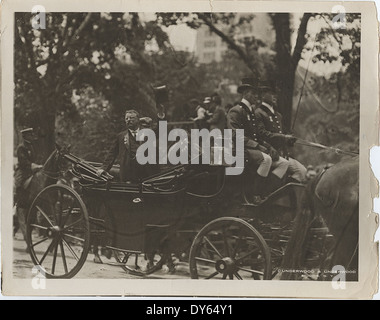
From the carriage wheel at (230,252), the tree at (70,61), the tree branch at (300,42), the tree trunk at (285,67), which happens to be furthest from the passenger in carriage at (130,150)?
the tree branch at (300,42)

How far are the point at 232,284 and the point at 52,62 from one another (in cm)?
202

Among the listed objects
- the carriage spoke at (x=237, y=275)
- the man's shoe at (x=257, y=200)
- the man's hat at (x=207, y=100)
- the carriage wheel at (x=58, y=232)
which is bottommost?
the carriage spoke at (x=237, y=275)

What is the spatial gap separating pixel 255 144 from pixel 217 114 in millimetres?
337

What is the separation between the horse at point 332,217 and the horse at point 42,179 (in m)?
1.71

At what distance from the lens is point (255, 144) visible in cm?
398

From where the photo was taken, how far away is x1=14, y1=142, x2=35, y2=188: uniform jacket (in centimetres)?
407

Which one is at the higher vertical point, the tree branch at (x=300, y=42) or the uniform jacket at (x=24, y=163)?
the tree branch at (x=300, y=42)

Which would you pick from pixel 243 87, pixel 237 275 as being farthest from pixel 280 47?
pixel 237 275

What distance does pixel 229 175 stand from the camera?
397 cm

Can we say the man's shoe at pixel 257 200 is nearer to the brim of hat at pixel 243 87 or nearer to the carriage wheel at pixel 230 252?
the carriage wheel at pixel 230 252

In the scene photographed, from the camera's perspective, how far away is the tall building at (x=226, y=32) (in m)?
4.00

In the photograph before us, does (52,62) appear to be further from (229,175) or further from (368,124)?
(368,124)
